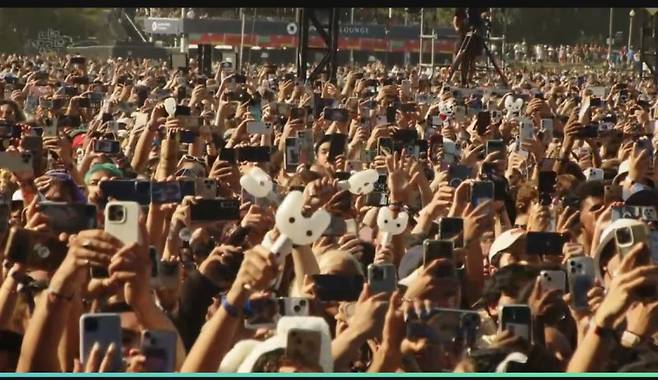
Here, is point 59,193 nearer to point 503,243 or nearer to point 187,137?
point 503,243

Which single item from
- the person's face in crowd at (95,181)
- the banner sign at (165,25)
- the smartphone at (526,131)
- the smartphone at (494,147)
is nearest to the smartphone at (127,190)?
the person's face in crowd at (95,181)

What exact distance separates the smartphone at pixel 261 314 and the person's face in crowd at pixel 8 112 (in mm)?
9856

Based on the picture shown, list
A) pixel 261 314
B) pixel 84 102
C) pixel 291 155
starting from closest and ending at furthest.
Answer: pixel 261 314
pixel 291 155
pixel 84 102

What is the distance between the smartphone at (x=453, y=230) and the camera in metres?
8.60

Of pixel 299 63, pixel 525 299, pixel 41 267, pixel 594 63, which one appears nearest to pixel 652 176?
pixel 525 299

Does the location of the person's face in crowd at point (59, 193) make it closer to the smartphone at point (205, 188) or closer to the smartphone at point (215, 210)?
the smartphone at point (215, 210)

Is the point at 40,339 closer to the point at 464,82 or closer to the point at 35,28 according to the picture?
the point at 464,82

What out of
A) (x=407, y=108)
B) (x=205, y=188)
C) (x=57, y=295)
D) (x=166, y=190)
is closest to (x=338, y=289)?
(x=57, y=295)

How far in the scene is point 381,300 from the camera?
Answer: 6379 mm

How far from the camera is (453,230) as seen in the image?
28.4 feet

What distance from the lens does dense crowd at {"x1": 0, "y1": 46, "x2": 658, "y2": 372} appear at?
6117 mm

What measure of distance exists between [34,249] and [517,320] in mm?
1748
